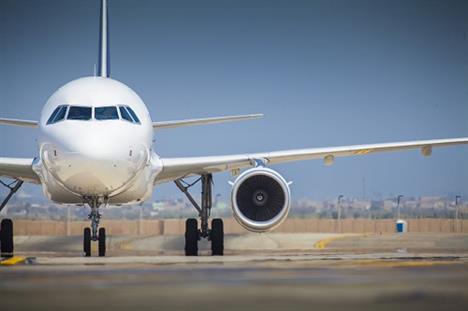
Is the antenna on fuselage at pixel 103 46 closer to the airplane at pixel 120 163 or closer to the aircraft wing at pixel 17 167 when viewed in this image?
the airplane at pixel 120 163

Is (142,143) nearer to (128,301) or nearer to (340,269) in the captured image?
(340,269)

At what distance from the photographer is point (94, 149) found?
16.0m

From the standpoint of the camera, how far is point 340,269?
39.0 ft

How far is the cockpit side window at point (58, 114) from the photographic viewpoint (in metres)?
17.0

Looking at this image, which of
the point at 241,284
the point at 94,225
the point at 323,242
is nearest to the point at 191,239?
the point at 94,225

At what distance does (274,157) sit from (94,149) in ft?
16.4

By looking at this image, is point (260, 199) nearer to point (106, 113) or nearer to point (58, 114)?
point (106, 113)

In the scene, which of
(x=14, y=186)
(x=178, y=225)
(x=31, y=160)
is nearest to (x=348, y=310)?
(x=31, y=160)

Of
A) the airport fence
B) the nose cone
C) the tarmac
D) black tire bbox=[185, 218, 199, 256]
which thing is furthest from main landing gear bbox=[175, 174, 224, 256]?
the airport fence

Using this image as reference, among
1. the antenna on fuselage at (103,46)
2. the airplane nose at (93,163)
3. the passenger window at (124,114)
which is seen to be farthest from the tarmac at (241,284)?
the antenna on fuselage at (103,46)

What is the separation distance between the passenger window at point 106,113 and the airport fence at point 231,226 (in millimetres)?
16138

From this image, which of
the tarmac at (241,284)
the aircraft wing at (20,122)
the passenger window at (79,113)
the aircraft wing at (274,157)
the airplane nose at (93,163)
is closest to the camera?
the tarmac at (241,284)

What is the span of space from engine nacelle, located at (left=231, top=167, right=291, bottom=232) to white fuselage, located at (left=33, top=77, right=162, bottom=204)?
1854mm

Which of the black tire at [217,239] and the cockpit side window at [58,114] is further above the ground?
A: the cockpit side window at [58,114]
